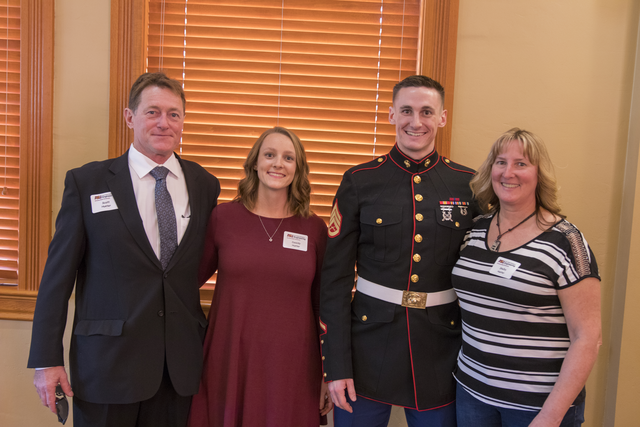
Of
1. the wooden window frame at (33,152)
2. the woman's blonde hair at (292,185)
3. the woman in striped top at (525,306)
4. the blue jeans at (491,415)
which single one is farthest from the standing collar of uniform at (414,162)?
the wooden window frame at (33,152)

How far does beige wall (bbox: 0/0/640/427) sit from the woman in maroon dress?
101 cm

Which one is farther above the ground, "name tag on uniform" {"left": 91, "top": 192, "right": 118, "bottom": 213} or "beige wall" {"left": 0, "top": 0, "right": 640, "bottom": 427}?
"beige wall" {"left": 0, "top": 0, "right": 640, "bottom": 427}

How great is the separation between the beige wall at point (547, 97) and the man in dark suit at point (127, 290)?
0.70 m

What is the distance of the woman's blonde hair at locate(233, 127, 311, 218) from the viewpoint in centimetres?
181

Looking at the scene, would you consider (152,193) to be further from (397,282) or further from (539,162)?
(539,162)

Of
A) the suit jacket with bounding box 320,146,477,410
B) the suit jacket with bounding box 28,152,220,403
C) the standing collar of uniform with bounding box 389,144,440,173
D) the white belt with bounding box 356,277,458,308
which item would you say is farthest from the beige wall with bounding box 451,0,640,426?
the suit jacket with bounding box 28,152,220,403

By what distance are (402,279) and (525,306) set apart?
436mm

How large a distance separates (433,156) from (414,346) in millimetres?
785

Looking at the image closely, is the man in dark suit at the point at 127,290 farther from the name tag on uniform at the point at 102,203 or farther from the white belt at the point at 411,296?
the white belt at the point at 411,296

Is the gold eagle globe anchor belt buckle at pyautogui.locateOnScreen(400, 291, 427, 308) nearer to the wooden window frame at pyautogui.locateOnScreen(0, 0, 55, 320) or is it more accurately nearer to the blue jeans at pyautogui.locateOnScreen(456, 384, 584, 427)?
the blue jeans at pyautogui.locateOnScreen(456, 384, 584, 427)

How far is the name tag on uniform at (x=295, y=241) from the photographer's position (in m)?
1.72

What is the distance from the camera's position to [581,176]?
2119mm

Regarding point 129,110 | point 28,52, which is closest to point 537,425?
point 129,110

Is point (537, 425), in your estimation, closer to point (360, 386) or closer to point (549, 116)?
point (360, 386)
